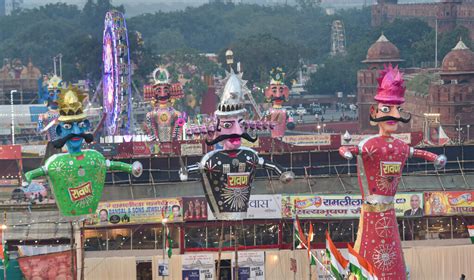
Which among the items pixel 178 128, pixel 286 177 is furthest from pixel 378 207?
pixel 178 128

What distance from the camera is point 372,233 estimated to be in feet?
189

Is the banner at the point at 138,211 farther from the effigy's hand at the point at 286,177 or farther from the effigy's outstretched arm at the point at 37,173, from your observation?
the effigy's hand at the point at 286,177

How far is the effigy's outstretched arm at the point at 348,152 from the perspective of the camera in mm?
56369

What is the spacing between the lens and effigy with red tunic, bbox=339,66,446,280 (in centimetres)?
5744

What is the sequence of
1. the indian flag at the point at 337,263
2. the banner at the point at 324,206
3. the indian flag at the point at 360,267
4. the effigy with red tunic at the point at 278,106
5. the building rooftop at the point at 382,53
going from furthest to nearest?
the building rooftop at the point at 382,53, the effigy with red tunic at the point at 278,106, the banner at the point at 324,206, the indian flag at the point at 337,263, the indian flag at the point at 360,267

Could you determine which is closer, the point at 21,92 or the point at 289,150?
the point at 289,150

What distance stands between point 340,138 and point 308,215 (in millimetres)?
17262

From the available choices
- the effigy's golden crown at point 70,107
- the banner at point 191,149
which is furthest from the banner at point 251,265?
the banner at point 191,149

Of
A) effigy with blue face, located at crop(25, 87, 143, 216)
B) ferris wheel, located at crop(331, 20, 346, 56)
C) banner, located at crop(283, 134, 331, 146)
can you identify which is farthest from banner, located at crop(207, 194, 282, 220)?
ferris wheel, located at crop(331, 20, 346, 56)

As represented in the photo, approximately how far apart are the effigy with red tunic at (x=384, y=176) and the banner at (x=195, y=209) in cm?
841

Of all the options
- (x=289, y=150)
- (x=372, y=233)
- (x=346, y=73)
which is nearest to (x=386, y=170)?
(x=372, y=233)

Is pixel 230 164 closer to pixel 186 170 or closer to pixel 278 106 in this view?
pixel 186 170

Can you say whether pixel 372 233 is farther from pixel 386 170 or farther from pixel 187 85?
pixel 187 85

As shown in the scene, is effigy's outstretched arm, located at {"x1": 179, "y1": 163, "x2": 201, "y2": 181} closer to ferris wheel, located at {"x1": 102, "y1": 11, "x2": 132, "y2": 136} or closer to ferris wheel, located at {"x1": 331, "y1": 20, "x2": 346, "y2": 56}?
ferris wheel, located at {"x1": 102, "y1": 11, "x2": 132, "y2": 136}
